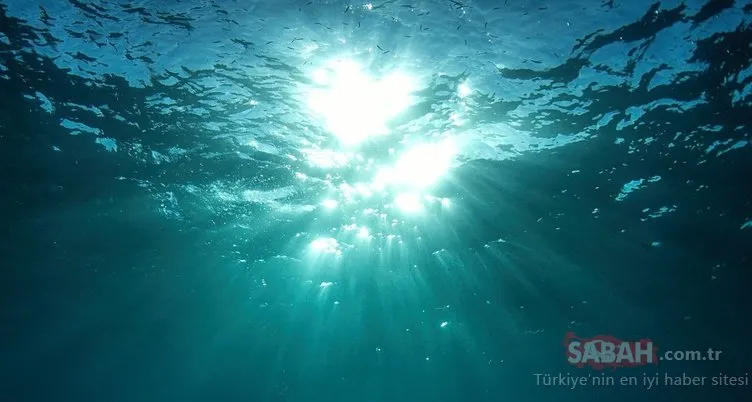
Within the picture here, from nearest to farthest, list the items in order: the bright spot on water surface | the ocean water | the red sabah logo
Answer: the ocean water
the bright spot on water surface
the red sabah logo

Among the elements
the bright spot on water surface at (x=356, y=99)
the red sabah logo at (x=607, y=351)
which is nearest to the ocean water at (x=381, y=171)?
the bright spot on water surface at (x=356, y=99)

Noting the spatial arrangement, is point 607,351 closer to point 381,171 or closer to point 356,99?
point 381,171

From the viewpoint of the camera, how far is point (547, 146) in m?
12.0

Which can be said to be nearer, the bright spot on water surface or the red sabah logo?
the bright spot on water surface

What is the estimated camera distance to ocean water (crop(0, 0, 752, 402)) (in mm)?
8719

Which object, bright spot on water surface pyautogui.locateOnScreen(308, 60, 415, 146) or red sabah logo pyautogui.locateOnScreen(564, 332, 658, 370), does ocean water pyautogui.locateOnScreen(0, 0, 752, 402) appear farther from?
red sabah logo pyautogui.locateOnScreen(564, 332, 658, 370)

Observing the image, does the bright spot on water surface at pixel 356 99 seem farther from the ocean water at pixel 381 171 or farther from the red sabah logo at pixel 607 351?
the red sabah logo at pixel 607 351

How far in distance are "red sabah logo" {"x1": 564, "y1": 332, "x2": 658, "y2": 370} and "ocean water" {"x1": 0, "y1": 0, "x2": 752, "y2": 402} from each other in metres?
0.66

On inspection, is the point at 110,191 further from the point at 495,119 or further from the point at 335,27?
the point at 495,119

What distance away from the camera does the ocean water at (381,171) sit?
8.72 m

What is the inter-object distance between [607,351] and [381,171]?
95.9 ft

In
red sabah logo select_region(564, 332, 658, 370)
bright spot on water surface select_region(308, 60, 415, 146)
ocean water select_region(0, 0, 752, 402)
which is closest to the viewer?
ocean water select_region(0, 0, 752, 402)

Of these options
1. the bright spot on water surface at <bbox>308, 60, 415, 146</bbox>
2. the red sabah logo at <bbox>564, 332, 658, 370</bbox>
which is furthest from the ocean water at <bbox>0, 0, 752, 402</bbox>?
the red sabah logo at <bbox>564, 332, 658, 370</bbox>

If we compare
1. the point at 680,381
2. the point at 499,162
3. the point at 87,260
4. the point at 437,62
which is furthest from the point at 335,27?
the point at 680,381
